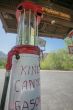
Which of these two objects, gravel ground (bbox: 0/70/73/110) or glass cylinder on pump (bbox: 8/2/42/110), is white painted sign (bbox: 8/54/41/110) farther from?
gravel ground (bbox: 0/70/73/110)

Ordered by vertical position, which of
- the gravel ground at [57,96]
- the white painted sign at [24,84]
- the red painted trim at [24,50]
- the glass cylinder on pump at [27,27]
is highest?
the glass cylinder on pump at [27,27]

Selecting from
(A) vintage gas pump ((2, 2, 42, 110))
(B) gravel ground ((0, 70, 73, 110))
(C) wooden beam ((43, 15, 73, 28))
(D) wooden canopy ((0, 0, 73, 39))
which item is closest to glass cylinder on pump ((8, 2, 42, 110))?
(A) vintage gas pump ((2, 2, 42, 110))

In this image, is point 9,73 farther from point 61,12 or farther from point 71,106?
point 71,106

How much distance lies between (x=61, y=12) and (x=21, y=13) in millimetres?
1274

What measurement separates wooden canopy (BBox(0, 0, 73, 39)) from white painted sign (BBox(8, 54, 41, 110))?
1.29 m

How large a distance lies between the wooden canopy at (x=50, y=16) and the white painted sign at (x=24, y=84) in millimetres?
1293

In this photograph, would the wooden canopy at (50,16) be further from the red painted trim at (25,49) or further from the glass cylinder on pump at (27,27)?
the red painted trim at (25,49)

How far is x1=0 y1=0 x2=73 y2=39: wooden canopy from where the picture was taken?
7.49 feet

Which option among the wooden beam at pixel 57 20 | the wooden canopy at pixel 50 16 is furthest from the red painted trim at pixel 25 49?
A: the wooden beam at pixel 57 20

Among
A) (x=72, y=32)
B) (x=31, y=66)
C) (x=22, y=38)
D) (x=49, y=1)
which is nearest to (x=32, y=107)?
(x=31, y=66)

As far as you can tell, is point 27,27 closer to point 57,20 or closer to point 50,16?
point 50,16

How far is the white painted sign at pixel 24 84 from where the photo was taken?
109 centimetres

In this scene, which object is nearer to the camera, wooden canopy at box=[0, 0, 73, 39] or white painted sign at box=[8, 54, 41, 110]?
white painted sign at box=[8, 54, 41, 110]

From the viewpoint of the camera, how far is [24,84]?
1.09 meters
